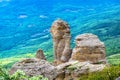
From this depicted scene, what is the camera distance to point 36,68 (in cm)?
4719

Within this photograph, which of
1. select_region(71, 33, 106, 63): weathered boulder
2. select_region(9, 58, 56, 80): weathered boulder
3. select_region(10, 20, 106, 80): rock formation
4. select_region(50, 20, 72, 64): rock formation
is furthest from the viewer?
select_region(50, 20, 72, 64): rock formation

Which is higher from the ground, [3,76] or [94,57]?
[3,76]

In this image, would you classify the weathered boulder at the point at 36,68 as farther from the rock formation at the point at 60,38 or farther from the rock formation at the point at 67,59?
the rock formation at the point at 60,38

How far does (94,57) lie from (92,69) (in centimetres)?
1680

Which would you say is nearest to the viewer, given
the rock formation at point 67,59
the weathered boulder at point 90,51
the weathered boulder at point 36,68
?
the weathered boulder at point 36,68

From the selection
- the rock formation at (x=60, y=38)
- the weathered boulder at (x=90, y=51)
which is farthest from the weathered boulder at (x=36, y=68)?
the rock formation at (x=60, y=38)

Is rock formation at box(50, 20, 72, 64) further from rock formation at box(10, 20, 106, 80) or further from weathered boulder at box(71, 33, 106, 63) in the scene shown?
weathered boulder at box(71, 33, 106, 63)

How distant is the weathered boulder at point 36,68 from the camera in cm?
4681

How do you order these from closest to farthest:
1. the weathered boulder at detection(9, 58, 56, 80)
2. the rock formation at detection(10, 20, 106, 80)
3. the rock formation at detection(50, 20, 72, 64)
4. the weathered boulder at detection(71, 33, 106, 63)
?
1. the weathered boulder at detection(9, 58, 56, 80)
2. the rock formation at detection(10, 20, 106, 80)
3. the weathered boulder at detection(71, 33, 106, 63)
4. the rock formation at detection(50, 20, 72, 64)

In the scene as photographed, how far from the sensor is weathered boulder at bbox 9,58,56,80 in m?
46.8

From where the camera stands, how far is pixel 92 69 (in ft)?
153

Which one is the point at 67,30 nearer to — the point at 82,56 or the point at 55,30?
the point at 55,30

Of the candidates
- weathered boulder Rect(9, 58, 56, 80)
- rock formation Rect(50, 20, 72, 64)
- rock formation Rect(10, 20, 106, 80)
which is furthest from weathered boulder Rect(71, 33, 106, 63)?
weathered boulder Rect(9, 58, 56, 80)

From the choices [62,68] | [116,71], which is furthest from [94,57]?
[116,71]
